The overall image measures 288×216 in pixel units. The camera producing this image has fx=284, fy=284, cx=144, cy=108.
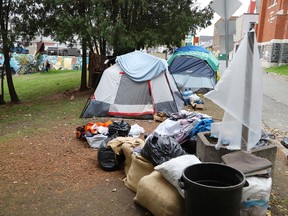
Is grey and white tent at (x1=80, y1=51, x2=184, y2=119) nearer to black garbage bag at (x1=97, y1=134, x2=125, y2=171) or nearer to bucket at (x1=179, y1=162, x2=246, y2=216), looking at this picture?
black garbage bag at (x1=97, y1=134, x2=125, y2=171)

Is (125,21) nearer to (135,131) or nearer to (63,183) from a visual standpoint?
(135,131)

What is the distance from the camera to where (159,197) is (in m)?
3.06

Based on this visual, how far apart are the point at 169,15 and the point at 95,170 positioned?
347 inches

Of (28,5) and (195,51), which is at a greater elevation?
(28,5)

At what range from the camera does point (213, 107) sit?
9.73 metres

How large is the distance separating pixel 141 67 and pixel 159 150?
4.87 metres

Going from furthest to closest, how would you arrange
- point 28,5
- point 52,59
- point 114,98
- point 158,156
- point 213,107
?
point 52,59, point 28,5, point 213,107, point 114,98, point 158,156

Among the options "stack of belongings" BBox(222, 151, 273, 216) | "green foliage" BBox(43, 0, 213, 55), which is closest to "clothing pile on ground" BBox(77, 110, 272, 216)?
"stack of belongings" BBox(222, 151, 273, 216)

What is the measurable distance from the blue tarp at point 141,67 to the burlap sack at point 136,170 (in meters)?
4.27

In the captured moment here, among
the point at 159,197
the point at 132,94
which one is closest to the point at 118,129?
the point at 159,197

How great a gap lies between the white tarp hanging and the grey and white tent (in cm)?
466

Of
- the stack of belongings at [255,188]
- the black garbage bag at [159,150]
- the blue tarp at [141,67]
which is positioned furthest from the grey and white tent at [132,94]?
the stack of belongings at [255,188]

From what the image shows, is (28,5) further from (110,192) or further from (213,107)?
(110,192)

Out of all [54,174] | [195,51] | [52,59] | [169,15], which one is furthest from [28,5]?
[52,59]
